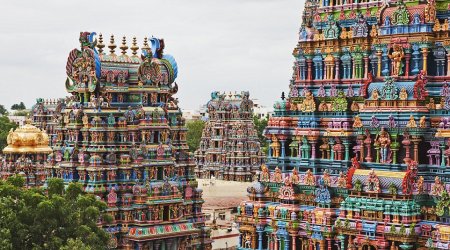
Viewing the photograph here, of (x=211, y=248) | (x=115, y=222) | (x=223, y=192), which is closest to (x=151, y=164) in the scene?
(x=115, y=222)

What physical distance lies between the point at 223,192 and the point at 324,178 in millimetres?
39059

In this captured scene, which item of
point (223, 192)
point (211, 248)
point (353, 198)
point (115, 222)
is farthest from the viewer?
point (223, 192)

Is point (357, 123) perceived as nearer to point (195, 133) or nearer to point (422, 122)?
point (422, 122)

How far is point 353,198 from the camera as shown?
1130 inches

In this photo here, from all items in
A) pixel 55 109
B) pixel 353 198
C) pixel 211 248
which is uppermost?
pixel 55 109

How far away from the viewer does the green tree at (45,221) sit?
2920 cm

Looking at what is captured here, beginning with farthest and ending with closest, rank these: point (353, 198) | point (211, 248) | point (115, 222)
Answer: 1. point (211, 248)
2. point (115, 222)
3. point (353, 198)

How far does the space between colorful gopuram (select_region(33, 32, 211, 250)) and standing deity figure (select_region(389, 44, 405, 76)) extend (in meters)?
12.3

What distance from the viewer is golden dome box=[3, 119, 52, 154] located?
45156mm

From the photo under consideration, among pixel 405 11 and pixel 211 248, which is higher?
pixel 405 11

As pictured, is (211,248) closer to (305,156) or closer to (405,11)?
(305,156)

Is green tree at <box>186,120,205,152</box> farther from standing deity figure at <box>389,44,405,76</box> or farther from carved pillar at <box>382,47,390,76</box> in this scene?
standing deity figure at <box>389,44,405,76</box>

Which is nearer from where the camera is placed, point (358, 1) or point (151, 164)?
point (358, 1)

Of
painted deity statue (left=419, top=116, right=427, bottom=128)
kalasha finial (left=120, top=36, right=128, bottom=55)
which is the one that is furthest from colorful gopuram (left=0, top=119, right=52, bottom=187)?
painted deity statue (left=419, top=116, right=427, bottom=128)
